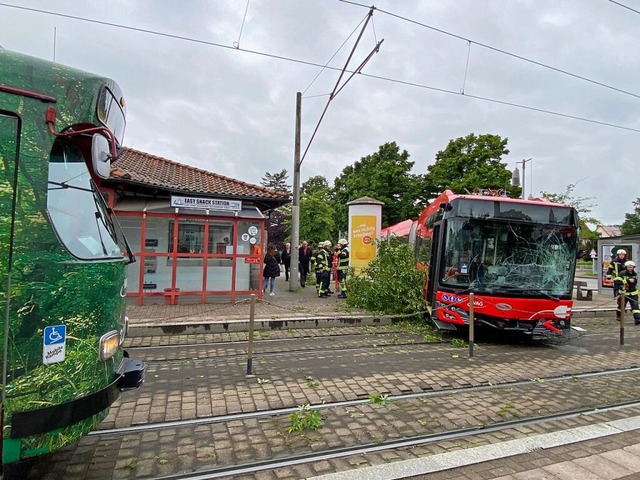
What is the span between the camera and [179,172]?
45.9 ft

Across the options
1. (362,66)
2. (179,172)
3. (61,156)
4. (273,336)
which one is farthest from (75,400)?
(179,172)

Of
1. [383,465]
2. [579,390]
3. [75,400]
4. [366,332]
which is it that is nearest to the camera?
[75,400]

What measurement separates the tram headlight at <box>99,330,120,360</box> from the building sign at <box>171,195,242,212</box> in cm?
835

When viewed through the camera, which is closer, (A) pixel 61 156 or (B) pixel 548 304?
(A) pixel 61 156

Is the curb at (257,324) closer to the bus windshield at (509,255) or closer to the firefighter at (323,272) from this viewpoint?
the bus windshield at (509,255)

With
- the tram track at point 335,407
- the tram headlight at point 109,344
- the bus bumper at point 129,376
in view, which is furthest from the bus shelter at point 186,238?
the tram headlight at point 109,344

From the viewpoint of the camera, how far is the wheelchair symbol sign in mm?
2439

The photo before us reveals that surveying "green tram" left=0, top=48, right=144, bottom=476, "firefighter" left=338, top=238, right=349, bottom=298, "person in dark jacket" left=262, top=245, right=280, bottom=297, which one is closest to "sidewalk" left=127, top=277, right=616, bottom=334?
"person in dark jacket" left=262, top=245, right=280, bottom=297

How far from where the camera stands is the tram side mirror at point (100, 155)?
2.77 meters

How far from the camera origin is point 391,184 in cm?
4016

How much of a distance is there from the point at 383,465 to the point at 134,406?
2.80m

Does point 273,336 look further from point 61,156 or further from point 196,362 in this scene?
point 61,156

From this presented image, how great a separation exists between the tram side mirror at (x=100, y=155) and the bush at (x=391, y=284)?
26.7ft

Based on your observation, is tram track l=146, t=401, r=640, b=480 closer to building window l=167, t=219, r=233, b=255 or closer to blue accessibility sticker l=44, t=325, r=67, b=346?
blue accessibility sticker l=44, t=325, r=67, b=346
